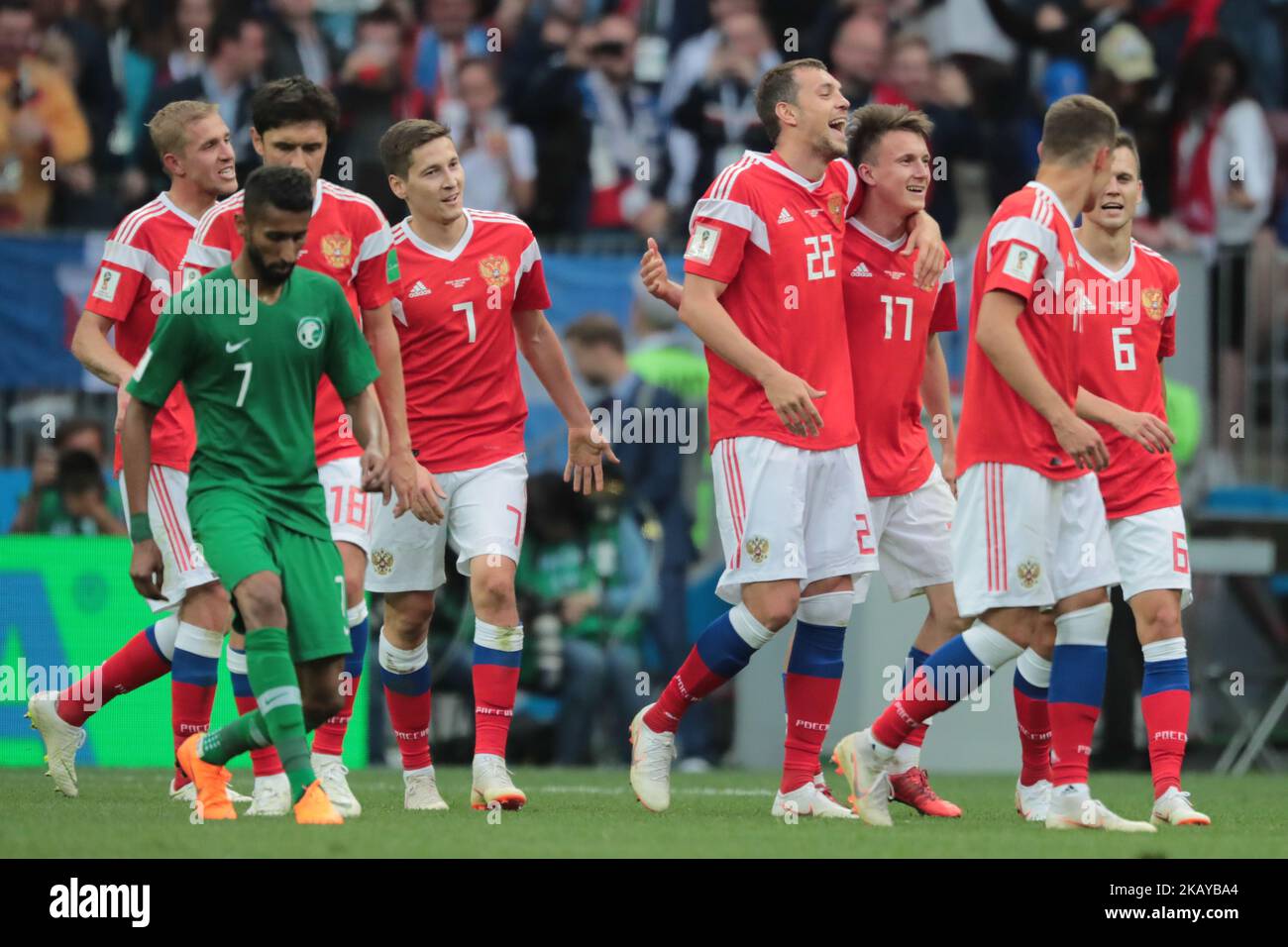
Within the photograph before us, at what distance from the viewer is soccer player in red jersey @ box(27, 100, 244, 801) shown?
8.27m

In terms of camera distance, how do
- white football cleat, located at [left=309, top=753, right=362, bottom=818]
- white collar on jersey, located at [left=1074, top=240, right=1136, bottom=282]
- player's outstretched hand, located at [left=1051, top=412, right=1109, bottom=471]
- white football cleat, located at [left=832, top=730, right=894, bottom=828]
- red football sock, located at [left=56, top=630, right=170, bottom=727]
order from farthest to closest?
red football sock, located at [left=56, top=630, right=170, bottom=727]
white collar on jersey, located at [left=1074, top=240, right=1136, bottom=282]
white football cleat, located at [left=309, top=753, right=362, bottom=818]
white football cleat, located at [left=832, top=730, right=894, bottom=828]
player's outstretched hand, located at [left=1051, top=412, right=1109, bottom=471]

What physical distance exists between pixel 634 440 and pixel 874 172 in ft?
14.3

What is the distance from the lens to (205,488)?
7.01m

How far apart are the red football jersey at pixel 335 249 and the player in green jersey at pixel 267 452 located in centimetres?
77

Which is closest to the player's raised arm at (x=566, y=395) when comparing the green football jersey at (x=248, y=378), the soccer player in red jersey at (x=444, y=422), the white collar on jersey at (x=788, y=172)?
the soccer player in red jersey at (x=444, y=422)

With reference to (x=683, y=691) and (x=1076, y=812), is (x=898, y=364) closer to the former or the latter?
(x=683, y=691)

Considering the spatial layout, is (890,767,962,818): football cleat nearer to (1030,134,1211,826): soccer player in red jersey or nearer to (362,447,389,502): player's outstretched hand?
(1030,134,1211,826): soccer player in red jersey

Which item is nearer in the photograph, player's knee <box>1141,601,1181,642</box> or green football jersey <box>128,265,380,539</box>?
green football jersey <box>128,265,380,539</box>

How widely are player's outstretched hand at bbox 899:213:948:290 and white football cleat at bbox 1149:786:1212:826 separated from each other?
2087mm

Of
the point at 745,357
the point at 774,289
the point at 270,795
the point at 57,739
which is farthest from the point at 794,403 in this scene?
the point at 57,739

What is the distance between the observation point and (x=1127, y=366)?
8.29 m

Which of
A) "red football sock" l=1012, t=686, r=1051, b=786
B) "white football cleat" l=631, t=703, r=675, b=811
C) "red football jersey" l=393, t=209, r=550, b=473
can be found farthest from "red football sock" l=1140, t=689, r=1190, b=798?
"red football jersey" l=393, t=209, r=550, b=473
